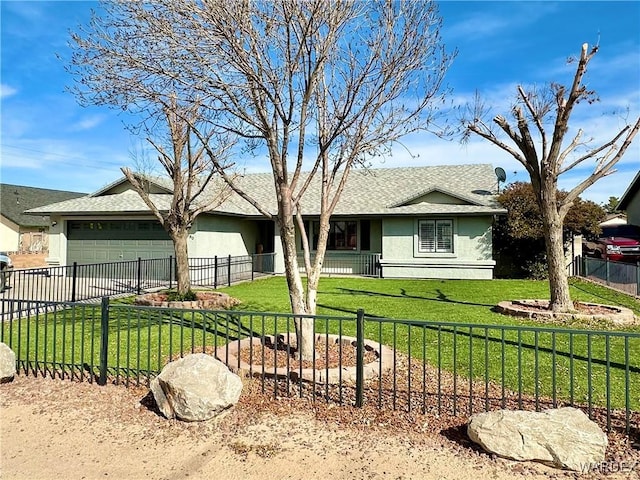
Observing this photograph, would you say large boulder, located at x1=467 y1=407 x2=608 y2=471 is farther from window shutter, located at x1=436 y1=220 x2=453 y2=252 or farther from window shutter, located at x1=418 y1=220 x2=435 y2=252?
window shutter, located at x1=418 y1=220 x2=435 y2=252

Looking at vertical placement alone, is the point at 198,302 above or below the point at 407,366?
above

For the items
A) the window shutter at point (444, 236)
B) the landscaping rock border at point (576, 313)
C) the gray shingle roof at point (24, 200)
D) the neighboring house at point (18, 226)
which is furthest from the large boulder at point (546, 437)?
the neighboring house at point (18, 226)

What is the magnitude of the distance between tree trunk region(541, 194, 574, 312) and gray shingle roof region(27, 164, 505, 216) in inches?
275

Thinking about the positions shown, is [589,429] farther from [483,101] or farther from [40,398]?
[483,101]

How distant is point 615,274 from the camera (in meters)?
14.7

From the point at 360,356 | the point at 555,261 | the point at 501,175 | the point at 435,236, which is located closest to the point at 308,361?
the point at 360,356

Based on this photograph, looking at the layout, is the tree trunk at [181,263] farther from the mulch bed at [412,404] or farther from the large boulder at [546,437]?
the large boulder at [546,437]

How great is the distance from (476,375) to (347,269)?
14.2 m

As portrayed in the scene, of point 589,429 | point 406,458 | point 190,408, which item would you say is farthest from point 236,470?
point 589,429

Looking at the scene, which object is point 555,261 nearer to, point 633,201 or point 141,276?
point 141,276

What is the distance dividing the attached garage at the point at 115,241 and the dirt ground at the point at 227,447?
13352 mm

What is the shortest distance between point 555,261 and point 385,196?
1111cm

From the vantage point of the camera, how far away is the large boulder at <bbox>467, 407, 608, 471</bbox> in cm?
334

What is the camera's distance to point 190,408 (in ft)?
13.7
